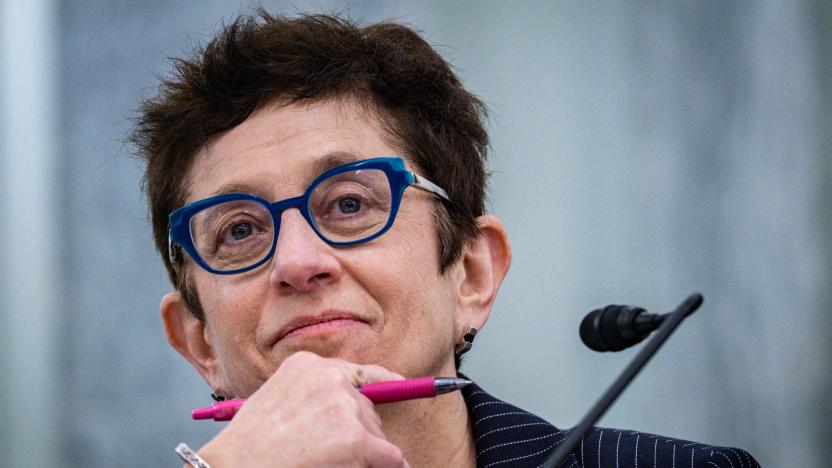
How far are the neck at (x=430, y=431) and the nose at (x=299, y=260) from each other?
36cm

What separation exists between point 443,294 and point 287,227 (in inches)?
16.6

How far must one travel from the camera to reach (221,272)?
238 cm

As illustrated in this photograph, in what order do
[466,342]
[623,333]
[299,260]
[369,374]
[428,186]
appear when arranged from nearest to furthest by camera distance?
[623,333], [369,374], [299,260], [428,186], [466,342]

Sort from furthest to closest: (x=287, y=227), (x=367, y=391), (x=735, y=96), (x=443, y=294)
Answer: (x=735, y=96)
(x=443, y=294)
(x=287, y=227)
(x=367, y=391)

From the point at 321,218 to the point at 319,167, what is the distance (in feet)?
0.41

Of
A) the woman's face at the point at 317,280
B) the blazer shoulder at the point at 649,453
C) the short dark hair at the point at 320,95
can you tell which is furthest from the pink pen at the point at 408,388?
the blazer shoulder at the point at 649,453

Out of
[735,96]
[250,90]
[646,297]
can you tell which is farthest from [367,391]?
[735,96]

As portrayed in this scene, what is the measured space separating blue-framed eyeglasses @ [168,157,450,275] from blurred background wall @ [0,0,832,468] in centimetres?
123

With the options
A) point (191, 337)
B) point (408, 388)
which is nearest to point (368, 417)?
point (408, 388)

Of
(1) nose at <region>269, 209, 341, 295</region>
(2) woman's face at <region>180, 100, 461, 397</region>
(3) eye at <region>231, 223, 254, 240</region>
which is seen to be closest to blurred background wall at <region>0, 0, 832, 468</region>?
(2) woman's face at <region>180, 100, 461, 397</region>

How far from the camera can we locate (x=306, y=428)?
188cm

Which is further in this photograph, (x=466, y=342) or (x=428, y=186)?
(x=466, y=342)

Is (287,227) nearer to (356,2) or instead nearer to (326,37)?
(326,37)

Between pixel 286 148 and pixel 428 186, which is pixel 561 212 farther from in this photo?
pixel 286 148
